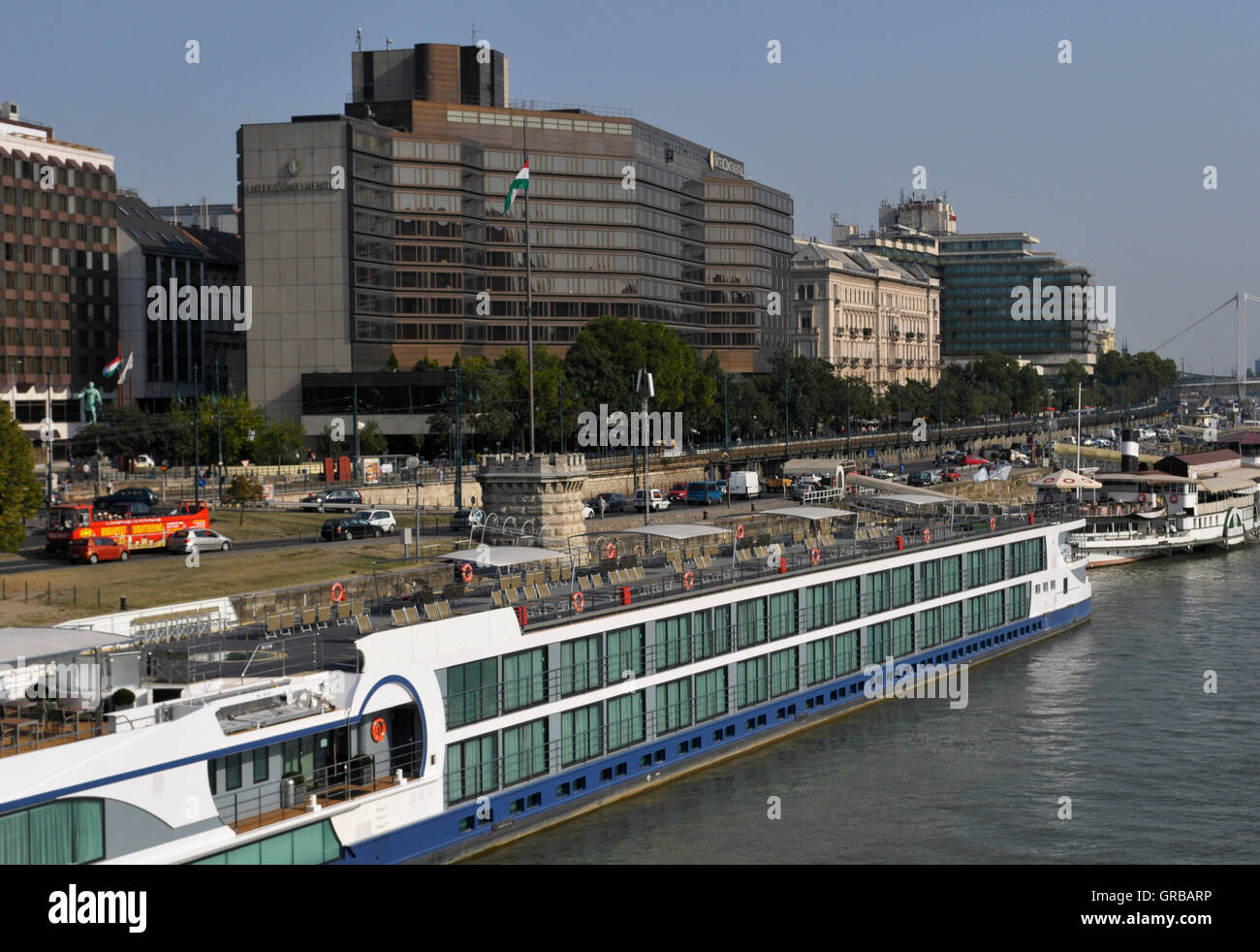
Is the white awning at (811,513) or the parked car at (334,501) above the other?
the white awning at (811,513)

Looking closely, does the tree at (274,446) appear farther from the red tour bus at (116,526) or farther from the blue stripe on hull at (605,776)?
the blue stripe on hull at (605,776)

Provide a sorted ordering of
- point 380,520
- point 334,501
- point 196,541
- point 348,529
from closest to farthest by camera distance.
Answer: point 196,541 < point 348,529 < point 380,520 < point 334,501

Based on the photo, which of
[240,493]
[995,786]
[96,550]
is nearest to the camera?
[995,786]

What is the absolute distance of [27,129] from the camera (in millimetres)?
116438

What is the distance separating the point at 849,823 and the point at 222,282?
4664 inches

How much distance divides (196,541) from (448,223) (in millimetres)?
72811

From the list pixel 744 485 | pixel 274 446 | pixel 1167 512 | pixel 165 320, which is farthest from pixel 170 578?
pixel 165 320

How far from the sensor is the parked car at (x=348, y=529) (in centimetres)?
5809

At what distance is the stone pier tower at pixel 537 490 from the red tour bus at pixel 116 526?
14.0m

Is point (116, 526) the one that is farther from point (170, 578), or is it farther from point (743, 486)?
point (743, 486)

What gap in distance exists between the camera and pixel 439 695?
26188 mm

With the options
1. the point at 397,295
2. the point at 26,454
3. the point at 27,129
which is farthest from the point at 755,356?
the point at 26,454

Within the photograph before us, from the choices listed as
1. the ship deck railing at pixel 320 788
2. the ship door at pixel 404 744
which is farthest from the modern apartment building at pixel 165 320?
the ship deck railing at pixel 320 788

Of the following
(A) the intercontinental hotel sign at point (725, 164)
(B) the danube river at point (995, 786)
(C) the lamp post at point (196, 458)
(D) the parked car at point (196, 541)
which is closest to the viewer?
(B) the danube river at point (995, 786)
